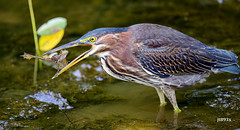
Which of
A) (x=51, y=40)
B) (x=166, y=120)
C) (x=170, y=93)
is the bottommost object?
(x=166, y=120)

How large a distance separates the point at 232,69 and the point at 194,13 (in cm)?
450

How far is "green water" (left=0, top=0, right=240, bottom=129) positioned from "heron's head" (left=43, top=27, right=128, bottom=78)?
1040 millimetres

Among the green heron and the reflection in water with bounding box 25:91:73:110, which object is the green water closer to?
the reflection in water with bounding box 25:91:73:110

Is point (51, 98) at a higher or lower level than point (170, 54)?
lower

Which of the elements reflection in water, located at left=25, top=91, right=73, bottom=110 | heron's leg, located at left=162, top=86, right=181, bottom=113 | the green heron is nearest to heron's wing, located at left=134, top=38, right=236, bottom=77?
the green heron

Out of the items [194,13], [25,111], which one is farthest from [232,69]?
[194,13]

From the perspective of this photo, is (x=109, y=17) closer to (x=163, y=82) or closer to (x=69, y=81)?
(x=69, y=81)

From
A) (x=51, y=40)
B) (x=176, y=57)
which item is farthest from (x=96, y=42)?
(x=51, y=40)

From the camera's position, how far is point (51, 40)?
7465 mm

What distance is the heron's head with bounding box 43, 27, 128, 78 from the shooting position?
18.9ft

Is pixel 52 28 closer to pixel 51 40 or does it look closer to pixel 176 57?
pixel 51 40

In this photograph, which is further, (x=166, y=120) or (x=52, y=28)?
(x=52, y=28)

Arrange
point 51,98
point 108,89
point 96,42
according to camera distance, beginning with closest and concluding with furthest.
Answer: point 96,42 < point 51,98 < point 108,89

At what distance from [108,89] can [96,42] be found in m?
1.72
